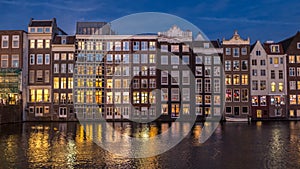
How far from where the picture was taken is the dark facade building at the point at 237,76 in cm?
7956

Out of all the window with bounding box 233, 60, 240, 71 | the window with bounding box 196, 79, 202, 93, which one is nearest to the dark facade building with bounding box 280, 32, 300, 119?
the window with bounding box 233, 60, 240, 71

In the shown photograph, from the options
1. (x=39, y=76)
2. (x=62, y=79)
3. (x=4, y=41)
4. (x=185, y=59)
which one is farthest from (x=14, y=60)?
(x=185, y=59)

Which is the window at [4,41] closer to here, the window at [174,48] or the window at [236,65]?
the window at [174,48]

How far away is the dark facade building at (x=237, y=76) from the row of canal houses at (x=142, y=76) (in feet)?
0.73

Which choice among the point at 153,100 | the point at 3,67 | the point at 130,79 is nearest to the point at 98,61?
the point at 130,79

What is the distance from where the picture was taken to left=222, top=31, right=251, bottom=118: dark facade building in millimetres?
79562

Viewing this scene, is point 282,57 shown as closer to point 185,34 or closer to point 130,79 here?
point 185,34

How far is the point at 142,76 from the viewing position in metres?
78.4

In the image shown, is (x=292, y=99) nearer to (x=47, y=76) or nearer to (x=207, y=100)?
(x=207, y=100)

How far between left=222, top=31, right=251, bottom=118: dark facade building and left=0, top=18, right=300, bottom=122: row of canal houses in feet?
0.73

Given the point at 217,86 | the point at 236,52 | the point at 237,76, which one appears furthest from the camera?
the point at 236,52

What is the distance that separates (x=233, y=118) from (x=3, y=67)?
51.1 meters

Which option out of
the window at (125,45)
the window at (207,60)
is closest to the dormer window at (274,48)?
the window at (207,60)

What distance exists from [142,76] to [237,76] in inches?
865
